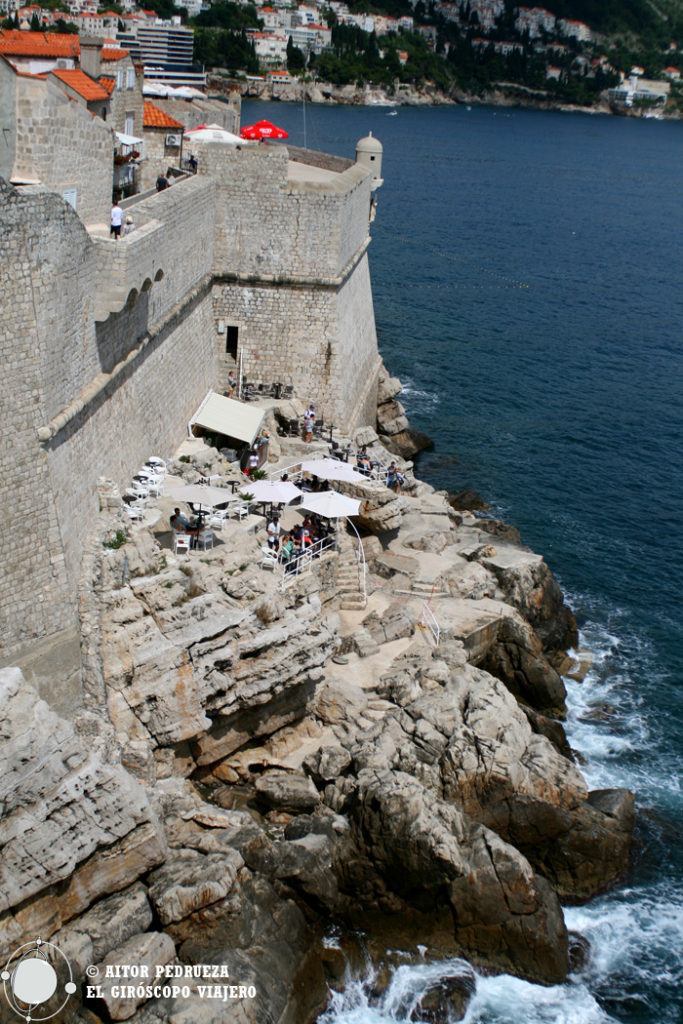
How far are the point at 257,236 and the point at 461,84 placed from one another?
586 ft

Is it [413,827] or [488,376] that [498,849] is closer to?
[413,827]

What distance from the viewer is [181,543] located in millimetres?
20438

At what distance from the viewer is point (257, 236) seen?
28938mm

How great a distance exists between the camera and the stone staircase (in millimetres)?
23672

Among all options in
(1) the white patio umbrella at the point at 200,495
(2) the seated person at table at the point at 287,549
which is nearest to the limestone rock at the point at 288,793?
(2) the seated person at table at the point at 287,549

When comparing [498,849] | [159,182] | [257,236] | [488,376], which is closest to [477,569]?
[498,849]

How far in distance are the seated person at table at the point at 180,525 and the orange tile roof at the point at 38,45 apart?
16113 millimetres

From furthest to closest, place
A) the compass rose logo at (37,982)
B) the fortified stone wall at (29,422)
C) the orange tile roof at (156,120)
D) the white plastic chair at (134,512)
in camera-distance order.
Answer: the orange tile roof at (156,120) < the white plastic chair at (134,512) < the fortified stone wall at (29,422) < the compass rose logo at (37,982)

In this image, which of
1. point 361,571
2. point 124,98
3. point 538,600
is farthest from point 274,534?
point 124,98

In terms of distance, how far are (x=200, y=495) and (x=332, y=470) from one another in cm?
489

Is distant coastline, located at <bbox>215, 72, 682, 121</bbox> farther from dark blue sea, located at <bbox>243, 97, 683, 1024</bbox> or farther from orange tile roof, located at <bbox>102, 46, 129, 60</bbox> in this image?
orange tile roof, located at <bbox>102, 46, 129, 60</bbox>

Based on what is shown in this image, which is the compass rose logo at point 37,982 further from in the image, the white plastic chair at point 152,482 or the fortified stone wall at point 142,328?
the white plastic chair at point 152,482

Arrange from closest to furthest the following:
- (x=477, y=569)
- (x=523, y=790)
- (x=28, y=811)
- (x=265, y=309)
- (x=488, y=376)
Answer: (x=28, y=811) → (x=523, y=790) → (x=477, y=569) → (x=265, y=309) → (x=488, y=376)

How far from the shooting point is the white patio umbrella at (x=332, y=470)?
991 inches
